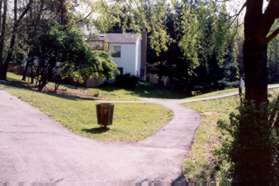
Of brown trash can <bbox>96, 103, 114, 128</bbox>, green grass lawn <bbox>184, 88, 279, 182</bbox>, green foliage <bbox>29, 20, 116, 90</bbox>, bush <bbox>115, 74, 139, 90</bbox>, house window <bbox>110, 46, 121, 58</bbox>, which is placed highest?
house window <bbox>110, 46, 121, 58</bbox>

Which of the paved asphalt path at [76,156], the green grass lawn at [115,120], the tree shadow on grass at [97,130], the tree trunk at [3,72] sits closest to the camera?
the paved asphalt path at [76,156]

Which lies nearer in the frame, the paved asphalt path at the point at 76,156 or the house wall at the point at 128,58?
the paved asphalt path at the point at 76,156

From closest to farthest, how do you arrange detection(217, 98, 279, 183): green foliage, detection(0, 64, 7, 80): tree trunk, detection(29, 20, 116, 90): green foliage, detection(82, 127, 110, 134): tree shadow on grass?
1. detection(217, 98, 279, 183): green foliage
2. detection(82, 127, 110, 134): tree shadow on grass
3. detection(29, 20, 116, 90): green foliage
4. detection(0, 64, 7, 80): tree trunk

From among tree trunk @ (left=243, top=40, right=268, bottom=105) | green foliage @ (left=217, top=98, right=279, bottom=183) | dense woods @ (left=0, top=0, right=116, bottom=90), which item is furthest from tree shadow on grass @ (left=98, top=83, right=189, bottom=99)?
green foliage @ (left=217, top=98, right=279, bottom=183)

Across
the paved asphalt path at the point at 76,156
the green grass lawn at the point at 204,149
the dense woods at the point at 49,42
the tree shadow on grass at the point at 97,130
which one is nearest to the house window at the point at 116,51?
the dense woods at the point at 49,42

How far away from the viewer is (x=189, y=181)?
7.32 meters

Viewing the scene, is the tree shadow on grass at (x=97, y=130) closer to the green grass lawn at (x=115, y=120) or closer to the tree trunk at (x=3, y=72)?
the green grass lawn at (x=115, y=120)

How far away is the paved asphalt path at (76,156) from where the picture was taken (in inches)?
274

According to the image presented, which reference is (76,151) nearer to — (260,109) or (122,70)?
(260,109)

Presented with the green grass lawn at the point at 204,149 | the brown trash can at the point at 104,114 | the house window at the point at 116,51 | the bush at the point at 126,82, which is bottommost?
the green grass lawn at the point at 204,149

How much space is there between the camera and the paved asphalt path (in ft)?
22.8

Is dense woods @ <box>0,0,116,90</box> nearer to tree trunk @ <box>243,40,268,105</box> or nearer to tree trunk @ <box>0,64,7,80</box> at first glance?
tree trunk @ <box>0,64,7,80</box>

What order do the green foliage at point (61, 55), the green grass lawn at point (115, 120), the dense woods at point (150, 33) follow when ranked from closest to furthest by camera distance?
the dense woods at point (150, 33)
the green grass lawn at point (115, 120)
the green foliage at point (61, 55)

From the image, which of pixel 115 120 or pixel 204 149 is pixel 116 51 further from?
pixel 204 149
